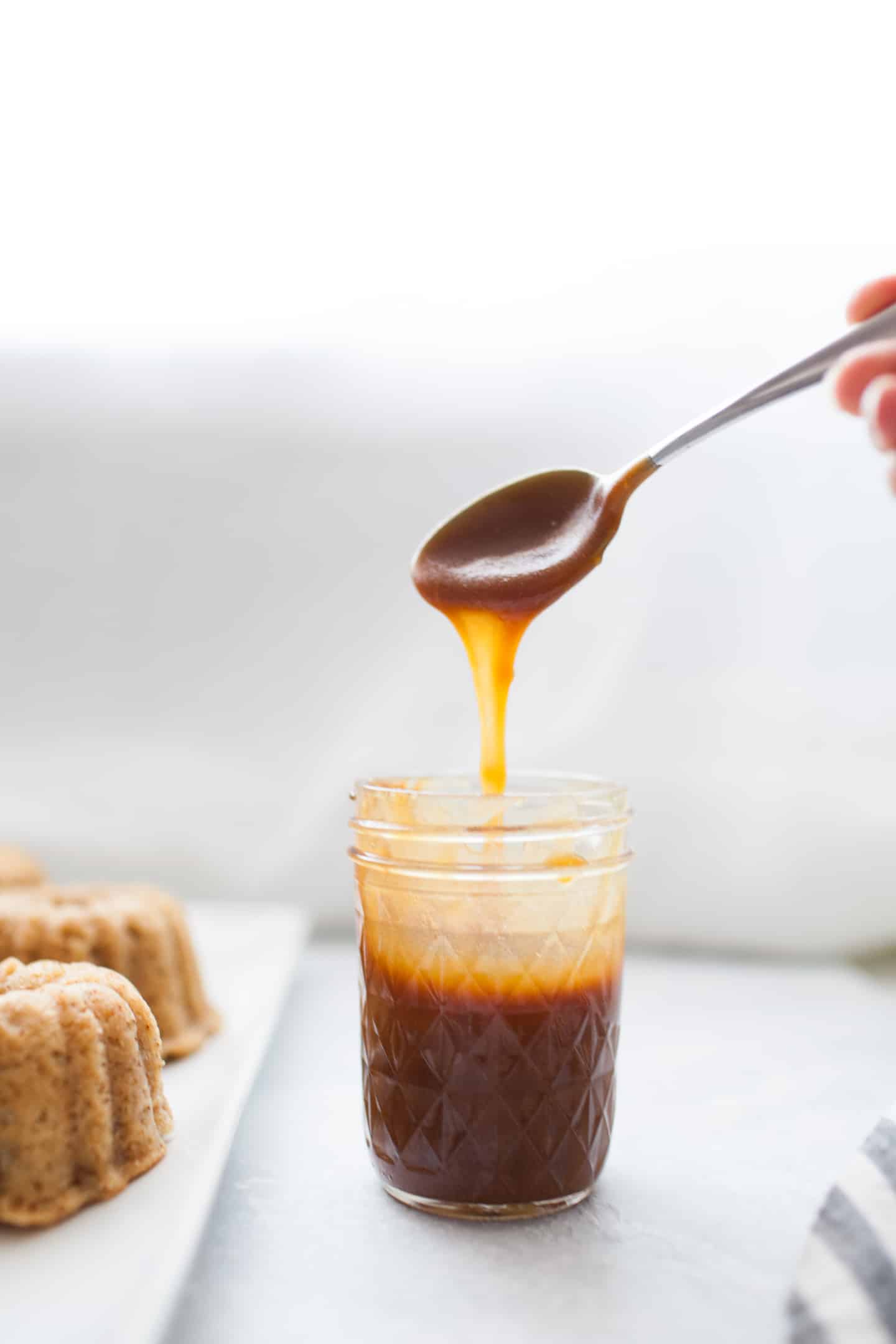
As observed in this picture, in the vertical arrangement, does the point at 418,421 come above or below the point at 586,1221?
above

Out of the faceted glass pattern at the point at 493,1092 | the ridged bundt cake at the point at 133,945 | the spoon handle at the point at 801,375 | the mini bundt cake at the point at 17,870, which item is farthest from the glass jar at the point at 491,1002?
the mini bundt cake at the point at 17,870

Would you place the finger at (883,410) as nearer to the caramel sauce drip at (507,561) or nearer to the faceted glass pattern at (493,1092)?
the caramel sauce drip at (507,561)

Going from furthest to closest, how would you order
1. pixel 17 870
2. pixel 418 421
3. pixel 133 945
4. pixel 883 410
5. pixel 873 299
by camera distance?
pixel 418 421 < pixel 17 870 < pixel 133 945 < pixel 873 299 < pixel 883 410

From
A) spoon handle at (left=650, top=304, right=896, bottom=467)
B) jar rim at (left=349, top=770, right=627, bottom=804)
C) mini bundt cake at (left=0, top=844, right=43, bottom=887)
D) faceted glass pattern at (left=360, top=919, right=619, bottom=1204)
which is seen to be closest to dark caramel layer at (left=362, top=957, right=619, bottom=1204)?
faceted glass pattern at (left=360, top=919, right=619, bottom=1204)

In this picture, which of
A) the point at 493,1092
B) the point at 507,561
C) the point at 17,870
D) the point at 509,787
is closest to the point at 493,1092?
the point at 493,1092

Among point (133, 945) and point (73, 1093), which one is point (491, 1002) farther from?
point (133, 945)

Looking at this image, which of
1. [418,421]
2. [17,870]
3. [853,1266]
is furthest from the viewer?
[418,421]

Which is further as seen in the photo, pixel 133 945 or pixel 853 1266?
pixel 133 945
